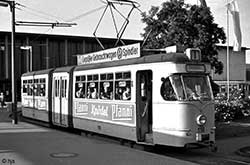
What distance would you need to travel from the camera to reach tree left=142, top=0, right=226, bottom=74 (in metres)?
24.8

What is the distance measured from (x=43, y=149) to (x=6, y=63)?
51965 millimetres

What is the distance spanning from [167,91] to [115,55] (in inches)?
150

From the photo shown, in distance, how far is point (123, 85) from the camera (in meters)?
14.1

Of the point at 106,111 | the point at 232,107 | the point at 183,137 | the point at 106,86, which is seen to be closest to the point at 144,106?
the point at 183,137

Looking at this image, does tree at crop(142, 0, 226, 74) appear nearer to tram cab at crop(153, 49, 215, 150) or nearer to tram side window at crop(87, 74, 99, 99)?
tram side window at crop(87, 74, 99, 99)

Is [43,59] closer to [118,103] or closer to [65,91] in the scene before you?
[65,91]

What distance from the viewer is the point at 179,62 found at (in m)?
12.2

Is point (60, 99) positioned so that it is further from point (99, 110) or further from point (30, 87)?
point (30, 87)

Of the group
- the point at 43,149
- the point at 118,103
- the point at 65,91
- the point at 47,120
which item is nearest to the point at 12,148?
Result: the point at 43,149

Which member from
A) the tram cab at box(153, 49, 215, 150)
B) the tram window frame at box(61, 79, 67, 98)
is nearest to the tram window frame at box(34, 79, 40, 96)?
the tram window frame at box(61, 79, 67, 98)

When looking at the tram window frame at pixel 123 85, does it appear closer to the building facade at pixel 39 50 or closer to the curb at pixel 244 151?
the curb at pixel 244 151

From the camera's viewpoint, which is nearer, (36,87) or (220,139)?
(220,139)

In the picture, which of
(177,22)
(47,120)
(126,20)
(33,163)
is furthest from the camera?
(177,22)

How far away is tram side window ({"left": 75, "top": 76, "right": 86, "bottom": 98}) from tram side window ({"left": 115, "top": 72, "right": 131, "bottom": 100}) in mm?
2903
